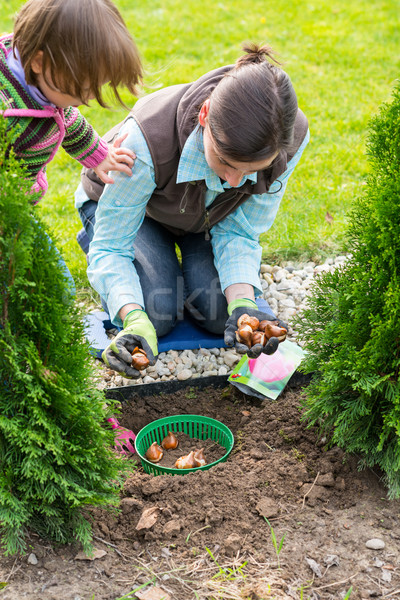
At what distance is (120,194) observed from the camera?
306 centimetres

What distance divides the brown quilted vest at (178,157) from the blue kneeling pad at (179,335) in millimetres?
584

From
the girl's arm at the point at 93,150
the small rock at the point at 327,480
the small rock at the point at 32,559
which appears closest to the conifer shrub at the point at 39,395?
the small rock at the point at 32,559

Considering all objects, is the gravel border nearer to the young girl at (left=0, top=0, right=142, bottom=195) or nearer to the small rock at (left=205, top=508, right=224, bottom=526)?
the small rock at (left=205, top=508, right=224, bottom=526)

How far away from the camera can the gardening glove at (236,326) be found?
8.63 feet

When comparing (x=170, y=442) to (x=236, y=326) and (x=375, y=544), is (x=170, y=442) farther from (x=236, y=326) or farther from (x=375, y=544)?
(x=375, y=544)

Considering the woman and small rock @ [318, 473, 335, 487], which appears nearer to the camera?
A: small rock @ [318, 473, 335, 487]

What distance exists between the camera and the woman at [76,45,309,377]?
2.50 meters

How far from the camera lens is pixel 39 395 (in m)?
1.82

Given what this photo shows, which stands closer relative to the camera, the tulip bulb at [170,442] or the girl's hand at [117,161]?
the tulip bulb at [170,442]

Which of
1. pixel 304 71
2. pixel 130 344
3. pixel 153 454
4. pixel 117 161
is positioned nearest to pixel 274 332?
pixel 130 344

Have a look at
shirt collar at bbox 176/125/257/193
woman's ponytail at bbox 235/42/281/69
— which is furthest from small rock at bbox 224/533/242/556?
woman's ponytail at bbox 235/42/281/69

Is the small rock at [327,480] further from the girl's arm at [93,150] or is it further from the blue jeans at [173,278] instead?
the girl's arm at [93,150]

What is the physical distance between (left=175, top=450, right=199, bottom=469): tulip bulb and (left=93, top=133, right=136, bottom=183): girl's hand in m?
1.35

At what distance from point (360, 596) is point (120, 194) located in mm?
2027
